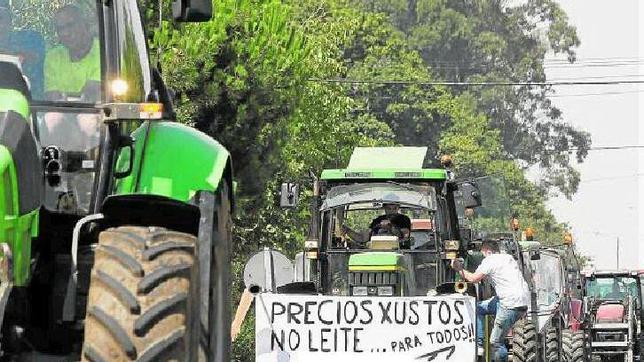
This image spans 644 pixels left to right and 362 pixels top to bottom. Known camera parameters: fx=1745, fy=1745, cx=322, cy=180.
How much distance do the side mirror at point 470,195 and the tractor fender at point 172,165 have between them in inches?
474

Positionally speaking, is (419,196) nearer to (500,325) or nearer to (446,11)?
(500,325)

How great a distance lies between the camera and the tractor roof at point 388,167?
1939 cm

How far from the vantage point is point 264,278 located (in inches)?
781

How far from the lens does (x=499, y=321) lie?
67.8ft

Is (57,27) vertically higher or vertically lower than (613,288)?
higher

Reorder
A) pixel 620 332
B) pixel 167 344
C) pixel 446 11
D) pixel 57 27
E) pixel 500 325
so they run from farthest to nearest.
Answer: pixel 446 11, pixel 620 332, pixel 500 325, pixel 57 27, pixel 167 344

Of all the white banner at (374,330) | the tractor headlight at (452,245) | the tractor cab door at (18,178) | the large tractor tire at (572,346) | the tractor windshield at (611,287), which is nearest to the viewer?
the tractor cab door at (18,178)

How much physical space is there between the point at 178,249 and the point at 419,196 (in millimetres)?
12822

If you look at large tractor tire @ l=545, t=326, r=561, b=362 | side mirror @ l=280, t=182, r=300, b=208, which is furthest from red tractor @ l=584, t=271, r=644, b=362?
side mirror @ l=280, t=182, r=300, b=208

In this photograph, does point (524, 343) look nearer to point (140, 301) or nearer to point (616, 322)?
point (140, 301)

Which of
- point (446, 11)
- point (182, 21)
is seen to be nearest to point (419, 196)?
point (182, 21)

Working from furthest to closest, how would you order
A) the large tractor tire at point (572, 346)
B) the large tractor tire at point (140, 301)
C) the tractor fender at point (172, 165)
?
the large tractor tire at point (572, 346) → the tractor fender at point (172, 165) → the large tractor tire at point (140, 301)

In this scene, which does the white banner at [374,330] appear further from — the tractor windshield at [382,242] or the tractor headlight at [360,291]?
the tractor headlight at [360,291]

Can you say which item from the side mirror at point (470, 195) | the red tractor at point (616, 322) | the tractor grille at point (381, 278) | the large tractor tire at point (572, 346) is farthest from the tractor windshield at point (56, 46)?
the red tractor at point (616, 322)
